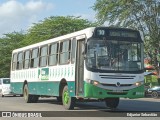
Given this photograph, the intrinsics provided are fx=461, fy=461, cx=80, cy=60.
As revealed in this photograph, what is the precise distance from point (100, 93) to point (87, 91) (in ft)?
1.62

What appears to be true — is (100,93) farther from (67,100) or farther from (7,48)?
(7,48)

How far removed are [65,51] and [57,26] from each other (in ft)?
142

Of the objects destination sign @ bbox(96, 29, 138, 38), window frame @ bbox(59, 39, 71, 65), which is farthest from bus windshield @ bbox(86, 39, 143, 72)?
window frame @ bbox(59, 39, 71, 65)

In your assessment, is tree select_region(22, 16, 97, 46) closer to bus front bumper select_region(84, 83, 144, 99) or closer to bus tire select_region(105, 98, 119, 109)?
bus tire select_region(105, 98, 119, 109)

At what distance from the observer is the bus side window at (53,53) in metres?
21.3

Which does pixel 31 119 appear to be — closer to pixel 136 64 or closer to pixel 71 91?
pixel 71 91

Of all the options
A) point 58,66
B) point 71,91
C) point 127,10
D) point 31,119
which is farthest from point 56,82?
point 127,10

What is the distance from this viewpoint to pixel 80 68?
1841cm

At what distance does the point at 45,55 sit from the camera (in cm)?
2289

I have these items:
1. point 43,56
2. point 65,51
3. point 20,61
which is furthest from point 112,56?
point 20,61

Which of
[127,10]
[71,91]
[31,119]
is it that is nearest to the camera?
[31,119]

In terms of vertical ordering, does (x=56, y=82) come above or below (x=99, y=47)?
below

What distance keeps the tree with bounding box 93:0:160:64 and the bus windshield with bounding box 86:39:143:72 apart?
25484mm

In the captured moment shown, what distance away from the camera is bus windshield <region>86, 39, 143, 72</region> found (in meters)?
17.5
